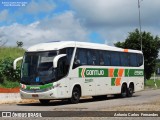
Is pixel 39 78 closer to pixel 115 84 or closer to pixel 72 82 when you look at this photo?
pixel 72 82

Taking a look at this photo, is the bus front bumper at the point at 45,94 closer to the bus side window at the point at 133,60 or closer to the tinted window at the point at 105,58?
the tinted window at the point at 105,58

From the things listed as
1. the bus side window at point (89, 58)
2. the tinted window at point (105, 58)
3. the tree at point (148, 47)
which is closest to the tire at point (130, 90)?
the tinted window at point (105, 58)

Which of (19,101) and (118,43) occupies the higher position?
(118,43)

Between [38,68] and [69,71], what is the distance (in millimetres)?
1776

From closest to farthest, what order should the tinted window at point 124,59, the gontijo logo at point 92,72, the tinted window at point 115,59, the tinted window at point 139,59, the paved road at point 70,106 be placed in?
the paved road at point 70,106, the gontijo logo at point 92,72, the tinted window at point 115,59, the tinted window at point 124,59, the tinted window at point 139,59

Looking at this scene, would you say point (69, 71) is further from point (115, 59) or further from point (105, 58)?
point (115, 59)

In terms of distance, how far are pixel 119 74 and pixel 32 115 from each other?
14.4 metres

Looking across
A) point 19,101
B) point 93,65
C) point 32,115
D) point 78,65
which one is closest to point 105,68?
point 93,65

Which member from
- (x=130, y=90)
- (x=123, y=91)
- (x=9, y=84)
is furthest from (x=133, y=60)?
(x=9, y=84)

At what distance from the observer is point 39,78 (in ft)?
74.3

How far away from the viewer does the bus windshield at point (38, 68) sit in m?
22.6

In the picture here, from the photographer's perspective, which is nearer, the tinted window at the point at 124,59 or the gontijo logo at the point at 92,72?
the gontijo logo at the point at 92,72

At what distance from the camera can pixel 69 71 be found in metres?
23.6

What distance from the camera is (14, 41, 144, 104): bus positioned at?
22641 mm
